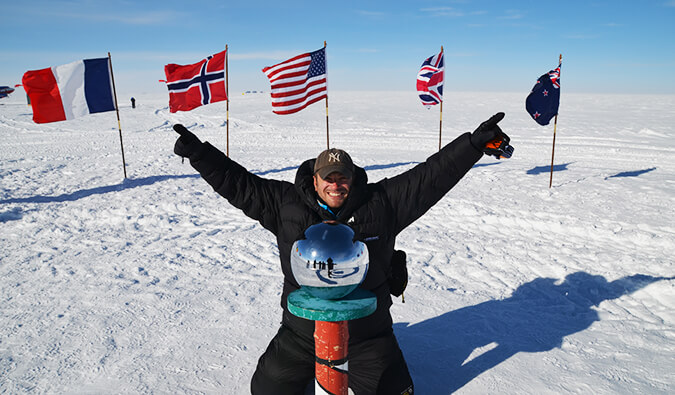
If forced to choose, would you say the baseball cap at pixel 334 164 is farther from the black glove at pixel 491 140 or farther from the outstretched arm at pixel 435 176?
the black glove at pixel 491 140

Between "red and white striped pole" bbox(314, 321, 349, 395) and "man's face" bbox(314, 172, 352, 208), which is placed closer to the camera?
"red and white striped pole" bbox(314, 321, 349, 395)

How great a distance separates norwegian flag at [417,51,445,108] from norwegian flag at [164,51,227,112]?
5.16 metres

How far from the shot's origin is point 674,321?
3738mm

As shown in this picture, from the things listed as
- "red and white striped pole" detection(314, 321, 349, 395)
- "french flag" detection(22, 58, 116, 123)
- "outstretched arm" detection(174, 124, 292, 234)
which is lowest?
"red and white striped pole" detection(314, 321, 349, 395)

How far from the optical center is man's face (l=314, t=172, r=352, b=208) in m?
2.25

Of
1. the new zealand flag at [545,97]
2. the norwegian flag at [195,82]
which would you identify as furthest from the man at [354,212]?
the norwegian flag at [195,82]

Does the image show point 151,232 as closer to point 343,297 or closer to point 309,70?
point 309,70

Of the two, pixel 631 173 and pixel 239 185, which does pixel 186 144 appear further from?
pixel 631 173

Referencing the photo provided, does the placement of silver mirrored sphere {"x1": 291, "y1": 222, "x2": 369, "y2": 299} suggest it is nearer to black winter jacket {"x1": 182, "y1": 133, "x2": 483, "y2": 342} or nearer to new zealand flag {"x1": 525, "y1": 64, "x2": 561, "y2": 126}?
black winter jacket {"x1": 182, "y1": 133, "x2": 483, "y2": 342}

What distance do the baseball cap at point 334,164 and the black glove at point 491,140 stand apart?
0.78m

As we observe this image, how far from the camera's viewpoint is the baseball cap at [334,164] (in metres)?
2.20

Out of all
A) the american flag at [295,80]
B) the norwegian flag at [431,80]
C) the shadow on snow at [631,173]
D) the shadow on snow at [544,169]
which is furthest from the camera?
the norwegian flag at [431,80]

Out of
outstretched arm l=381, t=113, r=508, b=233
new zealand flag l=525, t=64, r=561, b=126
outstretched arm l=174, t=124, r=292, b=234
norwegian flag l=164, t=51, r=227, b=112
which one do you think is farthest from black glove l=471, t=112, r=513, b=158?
norwegian flag l=164, t=51, r=227, b=112

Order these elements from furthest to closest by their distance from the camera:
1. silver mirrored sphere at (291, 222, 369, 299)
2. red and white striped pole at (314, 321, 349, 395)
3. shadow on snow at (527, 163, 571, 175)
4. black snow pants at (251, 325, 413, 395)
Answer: shadow on snow at (527, 163, 571, 175) → black snow pants at (251, 325, 413, 395) → red and white striped pole at (314, 321, 349, 395) → silver mirrored sphere at (291, 222, 369, 299)
